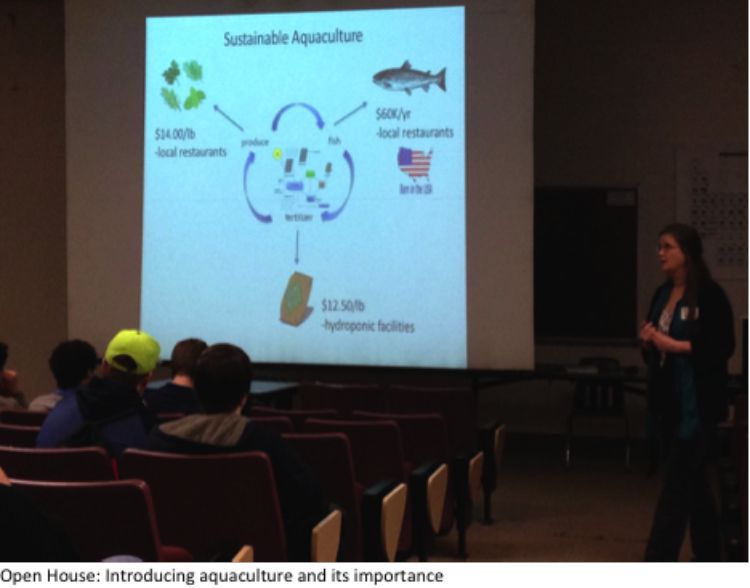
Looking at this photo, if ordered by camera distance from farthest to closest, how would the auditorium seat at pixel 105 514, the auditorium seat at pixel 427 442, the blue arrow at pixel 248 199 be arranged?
the blue arrow at pixel 248 199 → the auditorium seat at pixel 427 442 → the auditorium seat at pixel 105 514

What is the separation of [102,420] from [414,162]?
3.79m

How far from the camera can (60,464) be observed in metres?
2.85

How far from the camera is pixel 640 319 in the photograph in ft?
25.7

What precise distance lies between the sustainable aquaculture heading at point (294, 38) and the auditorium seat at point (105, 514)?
493 cm

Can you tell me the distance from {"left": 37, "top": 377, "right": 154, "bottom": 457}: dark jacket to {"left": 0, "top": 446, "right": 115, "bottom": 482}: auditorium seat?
0.34m

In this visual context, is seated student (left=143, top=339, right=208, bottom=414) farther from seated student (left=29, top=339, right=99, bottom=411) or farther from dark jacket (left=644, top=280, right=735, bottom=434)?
dark jacket (left=644, top=280, right=735, bottom=434)

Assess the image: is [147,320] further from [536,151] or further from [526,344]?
[536,151]

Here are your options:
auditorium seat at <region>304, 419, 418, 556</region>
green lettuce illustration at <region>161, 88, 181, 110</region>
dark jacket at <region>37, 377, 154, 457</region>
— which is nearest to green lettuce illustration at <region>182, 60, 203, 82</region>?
green lettuce illustration at <region>161, 88, 181, 110</region>

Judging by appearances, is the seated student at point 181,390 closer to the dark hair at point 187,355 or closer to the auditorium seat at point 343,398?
the dark hair at point 187,355

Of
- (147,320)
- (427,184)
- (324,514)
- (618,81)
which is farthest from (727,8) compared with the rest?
(324,514)

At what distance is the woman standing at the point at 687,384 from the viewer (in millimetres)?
3822

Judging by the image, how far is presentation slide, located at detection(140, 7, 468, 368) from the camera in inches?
262

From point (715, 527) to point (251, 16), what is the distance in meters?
4.56

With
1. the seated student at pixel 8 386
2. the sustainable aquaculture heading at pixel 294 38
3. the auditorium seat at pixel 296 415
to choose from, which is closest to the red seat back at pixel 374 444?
the auditorium seat at pixel 296 415
